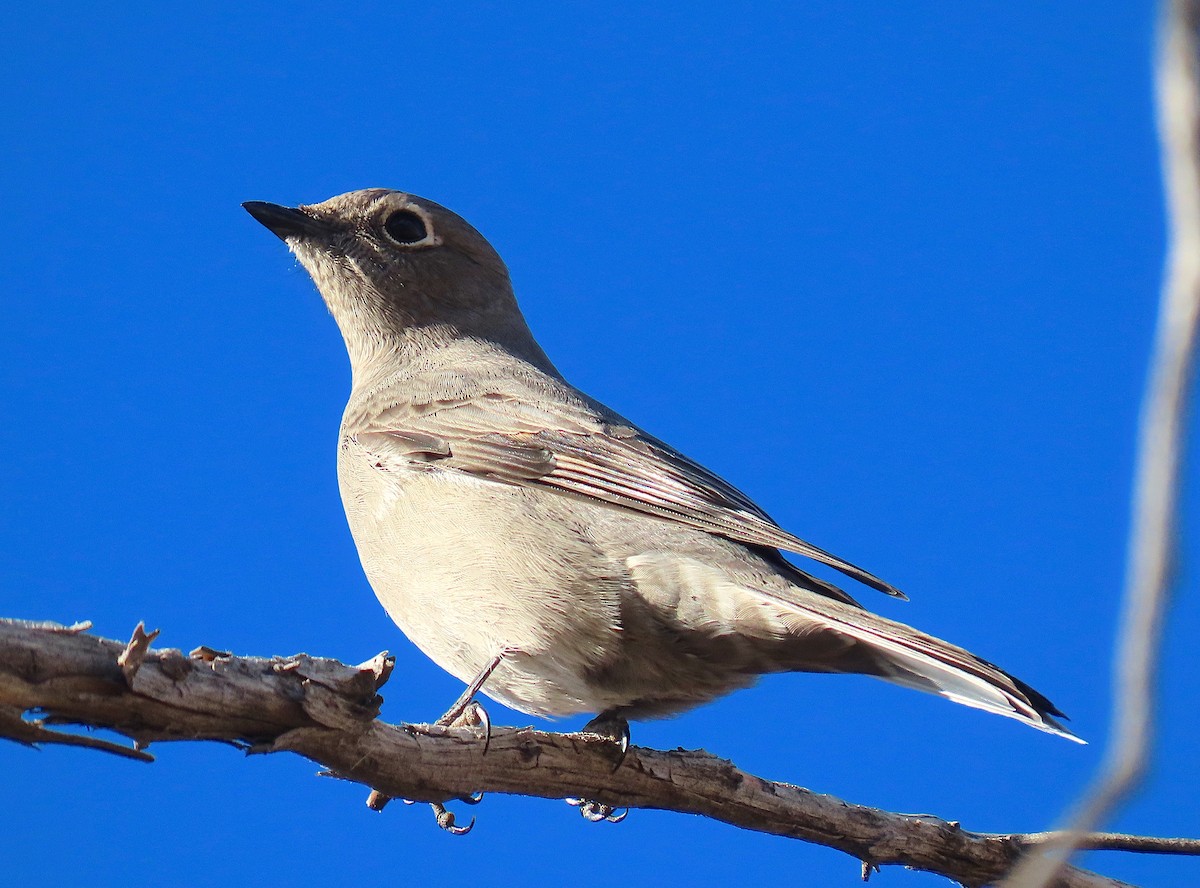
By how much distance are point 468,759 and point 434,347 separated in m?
3.71

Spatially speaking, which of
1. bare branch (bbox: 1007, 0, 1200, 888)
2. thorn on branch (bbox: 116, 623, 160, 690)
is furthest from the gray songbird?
bare branch (bbox: 1007, 0, 1200, 888)

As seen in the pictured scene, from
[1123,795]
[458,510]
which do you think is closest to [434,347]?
[458,510]

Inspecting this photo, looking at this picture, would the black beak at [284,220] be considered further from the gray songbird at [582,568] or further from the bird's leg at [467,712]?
the bird's leg at [467,712]

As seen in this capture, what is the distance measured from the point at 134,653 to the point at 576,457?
272cm

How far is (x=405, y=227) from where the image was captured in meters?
7.55

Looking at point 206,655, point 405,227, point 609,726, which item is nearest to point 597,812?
point 609,726

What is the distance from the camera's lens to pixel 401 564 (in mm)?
5430

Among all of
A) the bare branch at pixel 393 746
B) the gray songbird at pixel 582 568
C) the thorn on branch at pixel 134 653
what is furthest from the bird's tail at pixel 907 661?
the thorn on branch at pixel 134 653

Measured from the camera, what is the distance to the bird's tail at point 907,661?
145 inches

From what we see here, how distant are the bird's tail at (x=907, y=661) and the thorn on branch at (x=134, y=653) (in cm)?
233

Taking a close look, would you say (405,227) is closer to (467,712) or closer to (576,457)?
(576,457)

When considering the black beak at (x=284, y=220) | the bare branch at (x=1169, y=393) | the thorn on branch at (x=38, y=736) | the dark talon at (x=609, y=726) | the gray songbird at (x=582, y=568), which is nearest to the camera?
the bare branch at (x=1169, y=393)

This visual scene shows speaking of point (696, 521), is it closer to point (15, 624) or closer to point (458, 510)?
point (458, 510)

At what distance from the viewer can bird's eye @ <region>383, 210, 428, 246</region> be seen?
7.50 m
